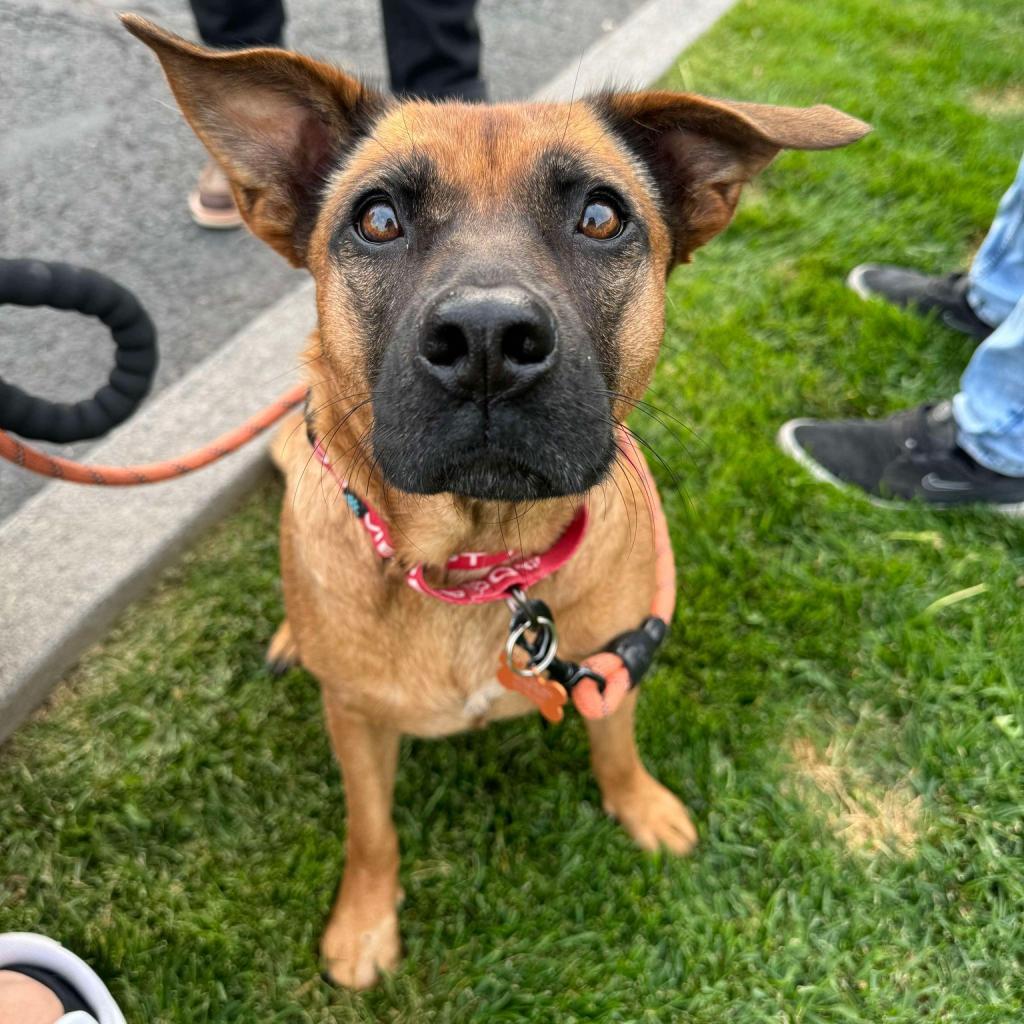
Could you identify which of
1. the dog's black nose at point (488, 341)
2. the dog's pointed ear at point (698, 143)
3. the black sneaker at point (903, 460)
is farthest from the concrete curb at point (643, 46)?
the dog's black nose at point (488, 341)

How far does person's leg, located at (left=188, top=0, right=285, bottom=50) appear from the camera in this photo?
3.59 metres

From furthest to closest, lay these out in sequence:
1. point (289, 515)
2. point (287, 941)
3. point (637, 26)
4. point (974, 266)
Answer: point (637, 26) → point (974, 266) → point (287, 941) → point (289, 515)

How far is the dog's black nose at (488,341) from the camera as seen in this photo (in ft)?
4.83

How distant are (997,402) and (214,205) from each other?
355cm

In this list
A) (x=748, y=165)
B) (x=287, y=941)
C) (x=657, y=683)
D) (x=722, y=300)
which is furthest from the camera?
(x=722, y=300)

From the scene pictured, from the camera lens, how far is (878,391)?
12.8 ft

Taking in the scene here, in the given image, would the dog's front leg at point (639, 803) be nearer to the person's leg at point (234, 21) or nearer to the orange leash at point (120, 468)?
the orange leash at point (120, 468)

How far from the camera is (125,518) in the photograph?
125 inches

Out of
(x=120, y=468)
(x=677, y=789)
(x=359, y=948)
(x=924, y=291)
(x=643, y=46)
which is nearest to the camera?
(x=359, y=948)

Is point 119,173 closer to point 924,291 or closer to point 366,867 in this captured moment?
point 366,867

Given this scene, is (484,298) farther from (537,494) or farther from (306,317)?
(306,317)

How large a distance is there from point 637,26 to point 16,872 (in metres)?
5.77

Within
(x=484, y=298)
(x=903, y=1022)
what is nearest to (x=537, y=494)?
(x=484, y=298)

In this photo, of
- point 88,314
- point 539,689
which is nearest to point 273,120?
point 88,314
